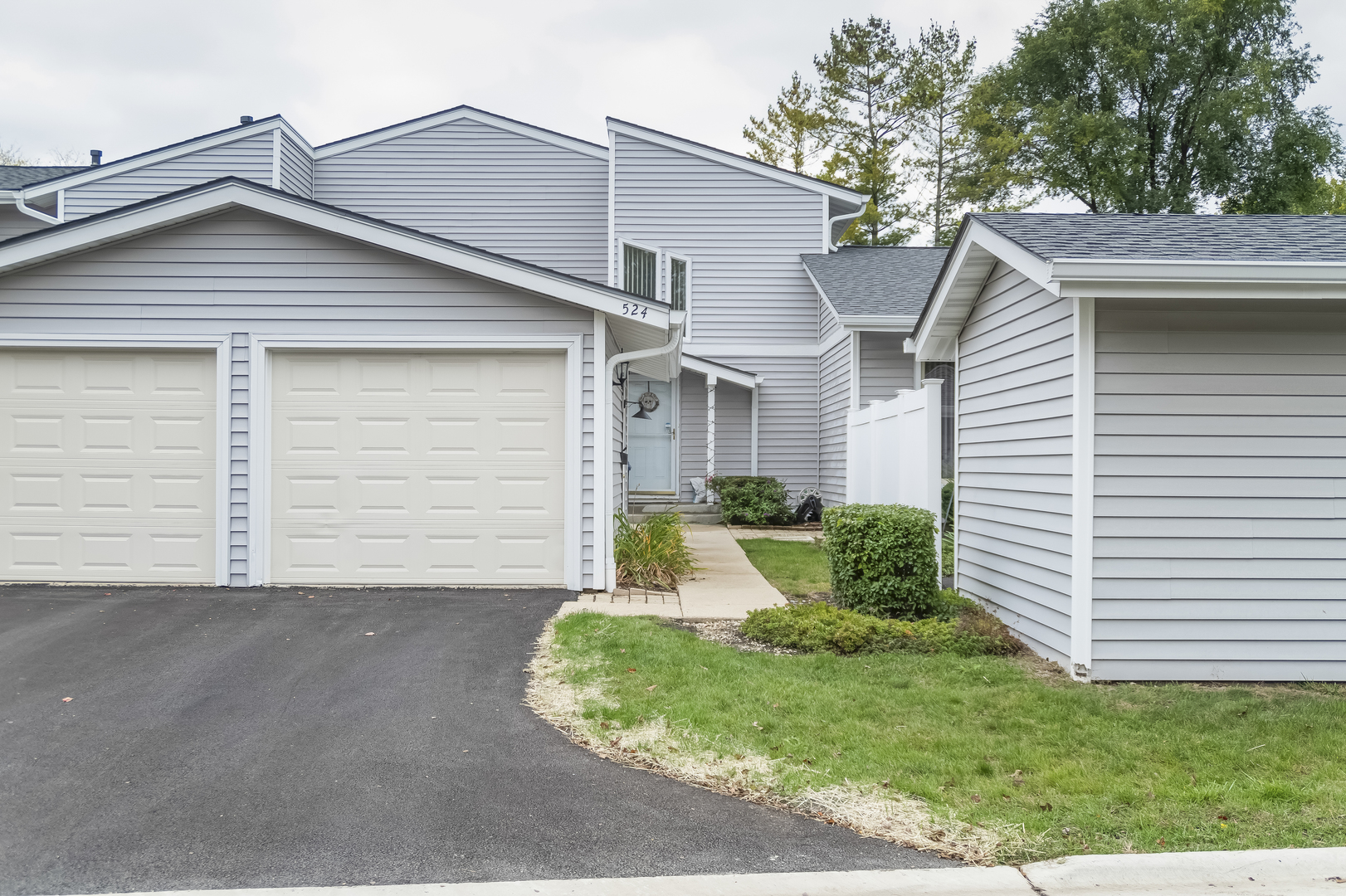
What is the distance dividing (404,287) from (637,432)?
8.30 meters

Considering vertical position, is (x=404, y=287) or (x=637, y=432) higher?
(x=404, y=287)

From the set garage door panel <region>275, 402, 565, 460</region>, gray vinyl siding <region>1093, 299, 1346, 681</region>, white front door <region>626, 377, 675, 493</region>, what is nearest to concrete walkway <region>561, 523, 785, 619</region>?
garage door panel <region>275, 402, 565, 460</region>

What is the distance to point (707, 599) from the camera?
26.3 ft

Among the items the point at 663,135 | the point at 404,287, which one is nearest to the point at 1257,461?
the point at 404,287

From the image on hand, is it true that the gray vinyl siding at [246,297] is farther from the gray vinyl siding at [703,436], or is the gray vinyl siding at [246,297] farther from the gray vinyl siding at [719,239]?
the gray vinyl siding at [719,239]

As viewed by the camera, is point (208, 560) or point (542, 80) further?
point (542, 80)

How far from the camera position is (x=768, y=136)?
27.8m

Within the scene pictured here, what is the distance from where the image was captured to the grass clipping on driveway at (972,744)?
3.43 metres

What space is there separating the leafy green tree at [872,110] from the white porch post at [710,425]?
1326cm

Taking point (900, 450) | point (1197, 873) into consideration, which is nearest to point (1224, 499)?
point (1197, 873)

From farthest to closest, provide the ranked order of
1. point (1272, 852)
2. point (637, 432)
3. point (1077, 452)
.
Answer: point (637, 432) → point (1077, 452) → point (1272, 852)

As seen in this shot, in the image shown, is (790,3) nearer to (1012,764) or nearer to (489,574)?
(489,574)

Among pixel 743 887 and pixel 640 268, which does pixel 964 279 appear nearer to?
pixel 743 887

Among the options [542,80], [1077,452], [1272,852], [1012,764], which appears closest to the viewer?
[1272,852]
